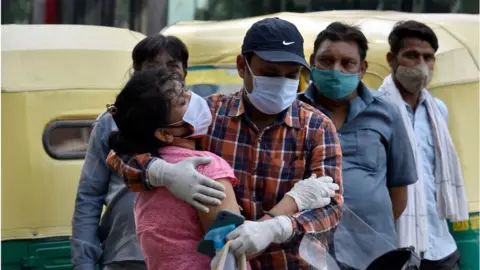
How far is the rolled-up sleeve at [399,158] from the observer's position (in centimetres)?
427

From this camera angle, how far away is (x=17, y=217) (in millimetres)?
5789

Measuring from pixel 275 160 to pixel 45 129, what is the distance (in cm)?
310

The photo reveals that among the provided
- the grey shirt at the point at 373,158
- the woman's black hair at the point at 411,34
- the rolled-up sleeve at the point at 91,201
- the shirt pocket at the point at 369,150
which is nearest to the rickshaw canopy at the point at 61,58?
the woman's black hair at the point at 411,34

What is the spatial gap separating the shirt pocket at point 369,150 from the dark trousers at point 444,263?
0.95 m

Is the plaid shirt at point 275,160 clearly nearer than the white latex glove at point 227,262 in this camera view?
No

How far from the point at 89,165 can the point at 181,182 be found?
1357 mm

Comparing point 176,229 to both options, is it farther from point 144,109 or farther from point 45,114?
point 45,114

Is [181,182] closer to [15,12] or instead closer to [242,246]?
[242,246]

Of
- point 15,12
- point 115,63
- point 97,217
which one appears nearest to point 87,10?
point 15,12

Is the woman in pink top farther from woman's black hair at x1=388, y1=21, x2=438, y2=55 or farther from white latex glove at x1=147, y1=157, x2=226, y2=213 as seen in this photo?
woman's black hair at x1=388, y1=21, x2=438, y2=55

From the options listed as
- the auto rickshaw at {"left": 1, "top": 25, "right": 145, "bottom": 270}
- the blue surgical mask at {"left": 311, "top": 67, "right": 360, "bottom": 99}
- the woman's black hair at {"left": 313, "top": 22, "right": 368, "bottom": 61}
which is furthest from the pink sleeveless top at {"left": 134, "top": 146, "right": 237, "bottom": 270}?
the auto rickshaw at {"left": 1, "top": 25, "right": 145, "bottom": 270}

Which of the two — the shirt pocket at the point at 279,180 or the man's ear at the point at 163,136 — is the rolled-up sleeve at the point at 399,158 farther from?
the man's ear at the point at 163,136

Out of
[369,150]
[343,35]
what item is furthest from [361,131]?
[343,35]

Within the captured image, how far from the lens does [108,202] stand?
4219 millimetres
